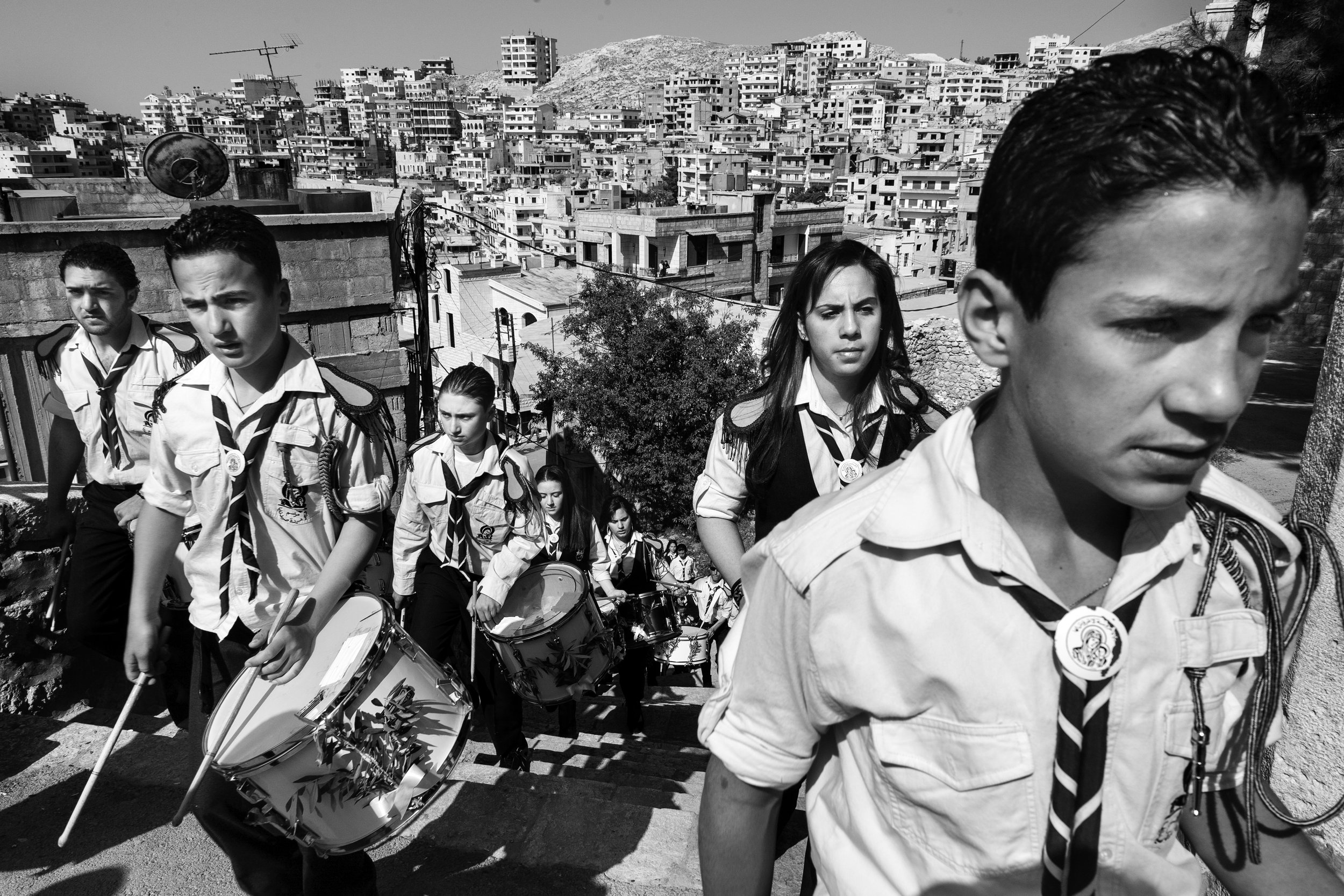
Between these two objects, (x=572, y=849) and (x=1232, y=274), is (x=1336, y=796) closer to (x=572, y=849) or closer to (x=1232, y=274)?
(x=1232, y=274)

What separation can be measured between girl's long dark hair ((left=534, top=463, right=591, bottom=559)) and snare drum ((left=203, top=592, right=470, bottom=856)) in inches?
86.0

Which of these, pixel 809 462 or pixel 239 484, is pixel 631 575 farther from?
pixel 239 484

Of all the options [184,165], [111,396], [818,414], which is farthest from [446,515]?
[184,165]

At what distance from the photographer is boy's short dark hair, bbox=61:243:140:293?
378cm

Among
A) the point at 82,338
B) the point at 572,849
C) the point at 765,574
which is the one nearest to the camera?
the point at 765,574

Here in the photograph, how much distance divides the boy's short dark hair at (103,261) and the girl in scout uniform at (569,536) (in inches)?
82.2

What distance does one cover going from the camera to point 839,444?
2.80 m

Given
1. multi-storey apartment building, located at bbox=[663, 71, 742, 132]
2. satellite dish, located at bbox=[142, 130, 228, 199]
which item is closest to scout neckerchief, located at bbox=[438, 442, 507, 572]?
satellite dish, located at bbox=[142, 130, 228, 199]

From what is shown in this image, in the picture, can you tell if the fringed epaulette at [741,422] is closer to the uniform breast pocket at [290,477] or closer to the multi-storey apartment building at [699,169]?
the uniform breast pocket at [290,477]

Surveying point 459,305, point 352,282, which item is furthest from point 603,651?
point 459,305

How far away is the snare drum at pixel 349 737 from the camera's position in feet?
7.30

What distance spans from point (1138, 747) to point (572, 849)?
2106mm

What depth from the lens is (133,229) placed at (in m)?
7.07

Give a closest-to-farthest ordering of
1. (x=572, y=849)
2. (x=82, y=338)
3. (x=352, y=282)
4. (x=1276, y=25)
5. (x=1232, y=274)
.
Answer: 1. (x=1232, y=274)
2. (x=572, y=849)
3. (x=82, y=338)
4. (x=1276, y=25)
5. (x=352, y=282)
